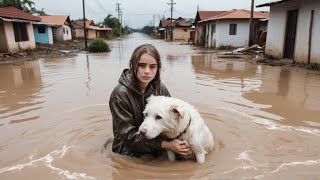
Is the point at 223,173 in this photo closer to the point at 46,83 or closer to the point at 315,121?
the point at 315,121

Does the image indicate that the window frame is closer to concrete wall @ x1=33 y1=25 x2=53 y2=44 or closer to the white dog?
concrete wall @ x1=33 y1=25 x2=53 y2=44

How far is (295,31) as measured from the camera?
598 inches

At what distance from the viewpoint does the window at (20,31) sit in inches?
849

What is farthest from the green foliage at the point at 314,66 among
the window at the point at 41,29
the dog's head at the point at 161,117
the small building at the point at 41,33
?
the window at the point at 41,29

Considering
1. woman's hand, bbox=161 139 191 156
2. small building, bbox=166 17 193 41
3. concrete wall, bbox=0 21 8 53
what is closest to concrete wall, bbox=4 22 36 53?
concrete wall, bbox=0 21 8 53

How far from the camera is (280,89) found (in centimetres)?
896

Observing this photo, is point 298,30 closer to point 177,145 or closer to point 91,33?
point 177,145

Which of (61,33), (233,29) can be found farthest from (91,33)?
(233,29)

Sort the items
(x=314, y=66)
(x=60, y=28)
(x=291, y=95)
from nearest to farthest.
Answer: (x=291, y=95)
(x=314, y=66)
(x=60, y=28)

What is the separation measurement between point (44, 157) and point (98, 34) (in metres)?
60.6

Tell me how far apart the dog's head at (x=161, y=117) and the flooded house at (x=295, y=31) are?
38.9 feet

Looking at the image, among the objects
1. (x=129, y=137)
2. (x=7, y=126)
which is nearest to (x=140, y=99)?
(x=129, y=137)

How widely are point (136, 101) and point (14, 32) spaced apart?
2067 cm

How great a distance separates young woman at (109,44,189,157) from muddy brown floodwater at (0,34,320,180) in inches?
17.3
